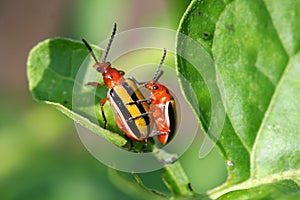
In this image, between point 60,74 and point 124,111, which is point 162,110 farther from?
point 60,74

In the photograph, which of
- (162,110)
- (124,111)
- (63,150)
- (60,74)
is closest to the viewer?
(124,111)

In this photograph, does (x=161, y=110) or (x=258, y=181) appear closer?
(x=258, y=181)

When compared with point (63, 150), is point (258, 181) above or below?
above

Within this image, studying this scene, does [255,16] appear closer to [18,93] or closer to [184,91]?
[184,91]

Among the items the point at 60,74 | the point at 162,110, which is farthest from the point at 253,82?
the point at 60,74

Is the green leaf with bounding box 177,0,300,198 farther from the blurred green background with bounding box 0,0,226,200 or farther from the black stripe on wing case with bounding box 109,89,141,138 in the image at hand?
the blurred green background with bounding box 0,0,226,200

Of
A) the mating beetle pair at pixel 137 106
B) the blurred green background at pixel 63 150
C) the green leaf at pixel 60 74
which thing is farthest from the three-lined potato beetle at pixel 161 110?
the blurred green background at pixel 63 150

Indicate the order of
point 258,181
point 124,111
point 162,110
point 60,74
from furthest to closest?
1. point 162,110
2. point 60,74
3. point 124,111
4. point 258,181

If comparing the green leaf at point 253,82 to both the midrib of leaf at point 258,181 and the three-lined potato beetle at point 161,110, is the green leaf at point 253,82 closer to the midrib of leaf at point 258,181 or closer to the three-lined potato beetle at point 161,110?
the midrib of leaf at point 258,181

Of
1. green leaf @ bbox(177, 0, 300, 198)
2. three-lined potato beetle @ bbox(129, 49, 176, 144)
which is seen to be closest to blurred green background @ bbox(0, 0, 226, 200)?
three-lined potato beetle @ bbox(129, 49, 176, 144)
